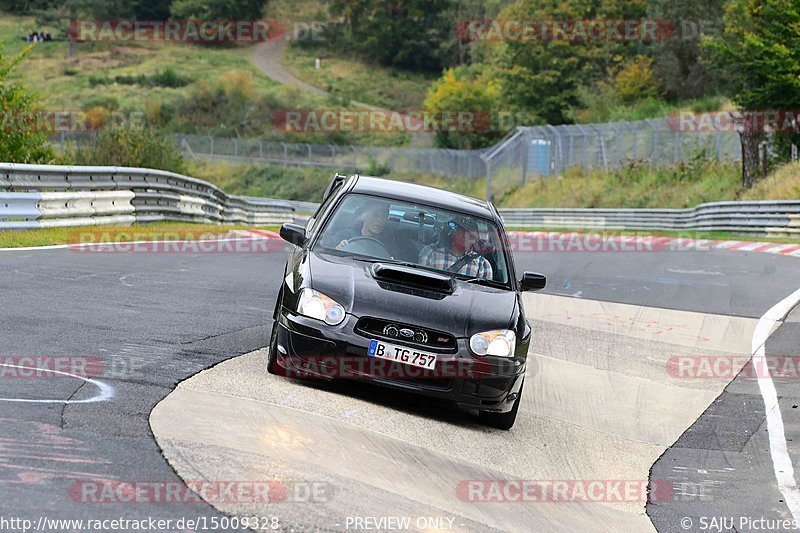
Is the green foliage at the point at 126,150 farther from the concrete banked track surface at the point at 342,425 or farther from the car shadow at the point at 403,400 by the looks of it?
the car shadow at the point at 403,400

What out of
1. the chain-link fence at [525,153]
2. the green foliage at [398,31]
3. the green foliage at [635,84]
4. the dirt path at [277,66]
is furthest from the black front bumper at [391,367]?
the green foliage at [398,31]

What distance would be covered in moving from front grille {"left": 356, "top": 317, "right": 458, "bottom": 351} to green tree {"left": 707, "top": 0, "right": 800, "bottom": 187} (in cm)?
3306

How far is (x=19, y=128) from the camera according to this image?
23.6 metres

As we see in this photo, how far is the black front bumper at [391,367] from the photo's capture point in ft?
24.7

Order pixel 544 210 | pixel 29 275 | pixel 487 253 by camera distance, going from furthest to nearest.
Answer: pixel 544 210, pixel 29 275, pixel 487 253

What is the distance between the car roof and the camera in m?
9.16

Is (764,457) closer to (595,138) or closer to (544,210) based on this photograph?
(544,210)

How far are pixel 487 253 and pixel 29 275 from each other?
5765 mm

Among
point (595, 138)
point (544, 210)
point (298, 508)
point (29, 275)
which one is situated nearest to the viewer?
point (298, 508)

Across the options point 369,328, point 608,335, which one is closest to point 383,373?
point 369,328

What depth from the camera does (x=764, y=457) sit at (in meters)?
8.09

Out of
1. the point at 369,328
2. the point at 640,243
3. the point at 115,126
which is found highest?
the point at 369,328

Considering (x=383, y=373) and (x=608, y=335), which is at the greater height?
(x=383, y=373)

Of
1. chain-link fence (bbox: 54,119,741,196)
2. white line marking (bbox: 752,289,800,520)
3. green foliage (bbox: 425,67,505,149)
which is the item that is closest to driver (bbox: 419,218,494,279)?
white line marking (bbox: 752,289,800,520)
